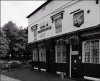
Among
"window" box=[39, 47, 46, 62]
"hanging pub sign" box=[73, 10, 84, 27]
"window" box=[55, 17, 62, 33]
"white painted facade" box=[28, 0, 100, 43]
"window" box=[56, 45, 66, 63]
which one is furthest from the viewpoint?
"window" box=[39, 47, 46, 62]

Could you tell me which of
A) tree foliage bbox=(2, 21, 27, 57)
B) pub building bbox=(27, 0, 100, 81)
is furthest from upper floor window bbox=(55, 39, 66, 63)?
tree foliage bbox=(2, 21, 27, 57)

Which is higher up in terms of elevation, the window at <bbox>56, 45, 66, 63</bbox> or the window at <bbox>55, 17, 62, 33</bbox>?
the window at <bbox>55, 17, 62, 33</bbox>

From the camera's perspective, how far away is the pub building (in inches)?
550

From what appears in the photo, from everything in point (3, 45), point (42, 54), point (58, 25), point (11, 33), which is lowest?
point (42, 54)

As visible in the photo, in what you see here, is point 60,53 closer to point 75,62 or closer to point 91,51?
point 75,62

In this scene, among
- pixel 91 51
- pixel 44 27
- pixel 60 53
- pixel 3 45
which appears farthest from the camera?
pixel 3 45

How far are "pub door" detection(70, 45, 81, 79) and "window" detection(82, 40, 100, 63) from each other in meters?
0.81

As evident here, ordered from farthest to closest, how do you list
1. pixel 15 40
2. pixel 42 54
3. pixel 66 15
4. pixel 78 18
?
1. pixel 15 40
2. pixel 42 54
3. pixel 66 15
4. pixel 78 18

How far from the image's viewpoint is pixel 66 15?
17703 mm

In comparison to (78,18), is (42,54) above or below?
below

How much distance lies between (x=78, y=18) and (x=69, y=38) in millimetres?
1757

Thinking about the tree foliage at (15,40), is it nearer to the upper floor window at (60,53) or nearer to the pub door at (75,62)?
the upper floor window at (60,53)

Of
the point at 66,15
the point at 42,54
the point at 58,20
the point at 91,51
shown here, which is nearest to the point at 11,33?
the point at 42,54

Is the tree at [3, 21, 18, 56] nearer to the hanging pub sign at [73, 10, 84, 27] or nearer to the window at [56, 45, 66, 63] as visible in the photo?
the window at [56, 45, 66, 63]
